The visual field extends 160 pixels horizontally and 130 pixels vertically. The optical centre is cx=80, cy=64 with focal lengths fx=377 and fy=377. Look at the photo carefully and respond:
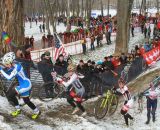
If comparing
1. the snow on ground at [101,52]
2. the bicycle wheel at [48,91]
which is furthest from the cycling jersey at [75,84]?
the snow on ground at [101,52]

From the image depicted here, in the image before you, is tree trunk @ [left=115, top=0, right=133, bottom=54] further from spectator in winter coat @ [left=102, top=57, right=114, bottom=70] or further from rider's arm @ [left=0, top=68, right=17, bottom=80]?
rider's arm @ [left=0, top=68, right=17, bottom=80]

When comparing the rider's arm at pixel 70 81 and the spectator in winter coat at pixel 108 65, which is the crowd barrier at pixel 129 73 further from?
the rider's arm at pixel 70 81

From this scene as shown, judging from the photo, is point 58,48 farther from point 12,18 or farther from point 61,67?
point 12,18

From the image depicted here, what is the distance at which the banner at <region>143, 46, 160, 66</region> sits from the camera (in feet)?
65.4

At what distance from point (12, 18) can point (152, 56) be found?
1069 cm

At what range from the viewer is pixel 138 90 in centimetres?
1538

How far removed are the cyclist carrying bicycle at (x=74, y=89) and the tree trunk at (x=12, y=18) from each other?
2101 mm

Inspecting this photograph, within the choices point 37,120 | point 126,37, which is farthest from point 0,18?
point 126,37

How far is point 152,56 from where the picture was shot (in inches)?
813

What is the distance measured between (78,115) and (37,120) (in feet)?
4.81

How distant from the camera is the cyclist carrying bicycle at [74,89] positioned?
11.1 metres

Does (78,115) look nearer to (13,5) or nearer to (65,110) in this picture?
(65,110)

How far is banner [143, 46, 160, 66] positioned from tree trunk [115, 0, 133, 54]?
424cm

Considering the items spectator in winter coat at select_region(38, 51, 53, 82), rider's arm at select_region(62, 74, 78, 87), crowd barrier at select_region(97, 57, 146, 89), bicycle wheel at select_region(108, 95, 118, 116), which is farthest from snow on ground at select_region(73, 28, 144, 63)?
rider's arm at select_region(62, 74, 78, 87)
